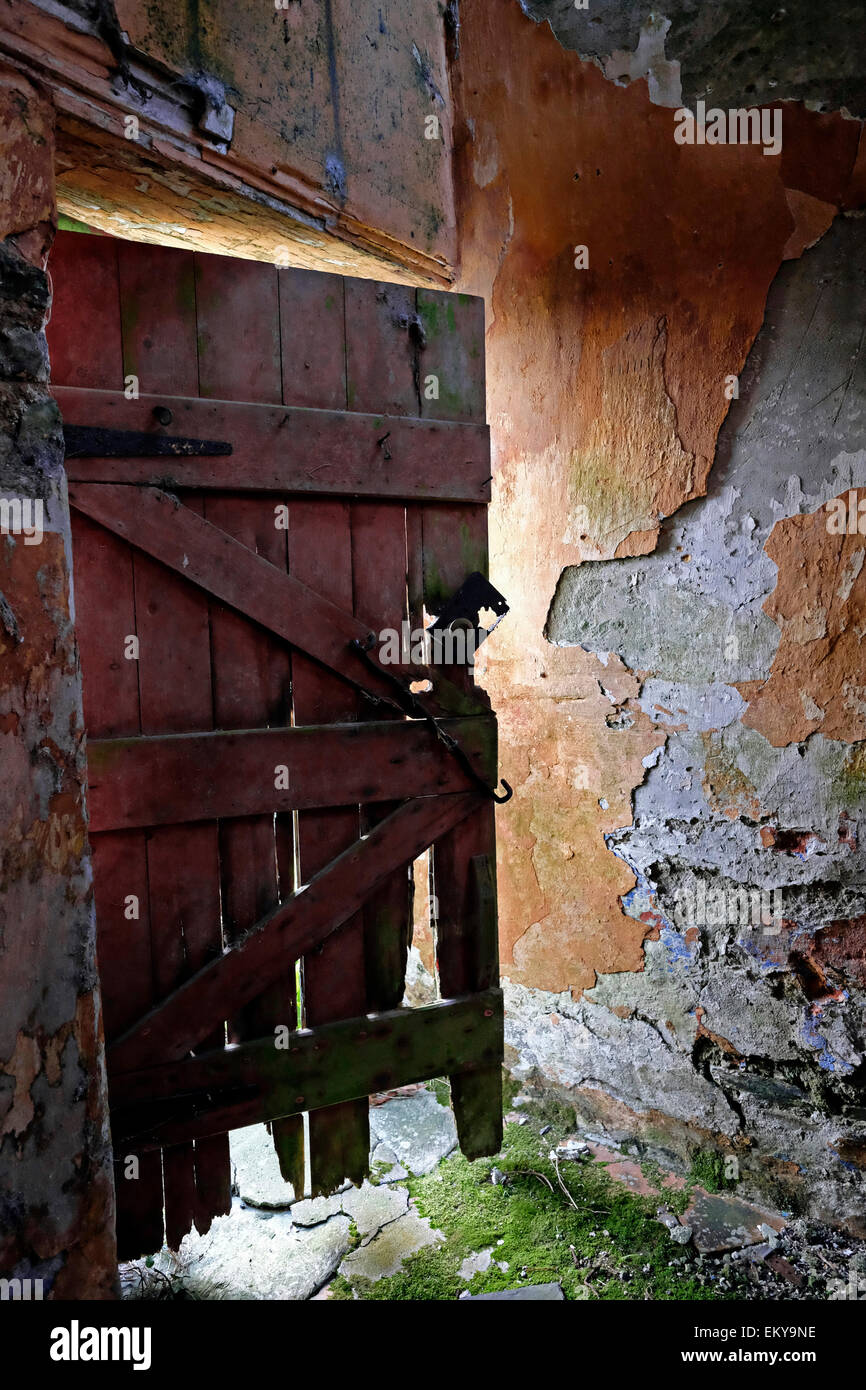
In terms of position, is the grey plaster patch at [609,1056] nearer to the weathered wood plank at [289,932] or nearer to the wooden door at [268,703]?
the wooden door at [268,703]

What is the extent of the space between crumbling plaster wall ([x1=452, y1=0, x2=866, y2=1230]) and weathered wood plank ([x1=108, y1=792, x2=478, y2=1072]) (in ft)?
3.42

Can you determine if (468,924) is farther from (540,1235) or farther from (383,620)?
(540,1235)

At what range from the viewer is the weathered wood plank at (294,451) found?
1680 millimetres

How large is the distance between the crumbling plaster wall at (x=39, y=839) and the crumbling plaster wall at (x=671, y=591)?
1.93 meters

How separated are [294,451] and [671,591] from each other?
1.43 meters

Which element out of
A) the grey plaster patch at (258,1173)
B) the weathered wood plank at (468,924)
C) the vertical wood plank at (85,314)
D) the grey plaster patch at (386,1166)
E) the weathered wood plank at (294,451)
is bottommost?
the grey plaster patch at (386,1166)

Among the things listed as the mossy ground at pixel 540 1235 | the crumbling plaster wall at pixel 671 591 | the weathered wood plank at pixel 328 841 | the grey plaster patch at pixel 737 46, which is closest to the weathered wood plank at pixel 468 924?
the weathered wood plank at pixel 328 841

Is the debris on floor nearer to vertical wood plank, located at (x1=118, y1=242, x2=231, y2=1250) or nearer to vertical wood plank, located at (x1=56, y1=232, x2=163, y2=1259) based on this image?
vertical wood plank, located at (x1=118, y1=242, x2=231, y2=1250)

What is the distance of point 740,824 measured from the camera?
2.65 metres

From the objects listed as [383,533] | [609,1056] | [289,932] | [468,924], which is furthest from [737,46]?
[609,1056]

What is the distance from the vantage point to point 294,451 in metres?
1.86

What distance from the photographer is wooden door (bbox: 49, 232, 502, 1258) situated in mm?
1700

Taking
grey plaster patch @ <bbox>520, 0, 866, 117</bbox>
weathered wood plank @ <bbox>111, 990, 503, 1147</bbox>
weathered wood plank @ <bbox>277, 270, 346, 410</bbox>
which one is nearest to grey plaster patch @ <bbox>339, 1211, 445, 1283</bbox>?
weathered wood plank @ <bbox>111, 990, 503, 1147</bbox>

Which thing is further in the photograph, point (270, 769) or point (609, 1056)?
point (609, 1056)
